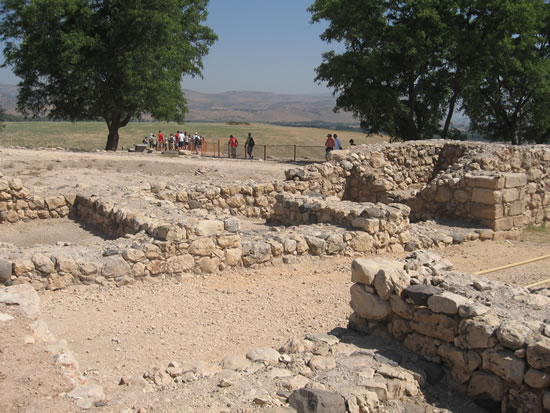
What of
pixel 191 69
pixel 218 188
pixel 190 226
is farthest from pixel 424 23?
pixel 190 226

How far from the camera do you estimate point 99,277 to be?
24.5 ft

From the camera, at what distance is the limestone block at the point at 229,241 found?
27.1 ft

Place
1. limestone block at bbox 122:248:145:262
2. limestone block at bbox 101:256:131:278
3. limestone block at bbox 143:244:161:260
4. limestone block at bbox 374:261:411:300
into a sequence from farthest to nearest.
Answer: limestone block at bbox 143:244:161:260 → limestone block at bbox 122:248:145:262 → limestone block at bbox 101:256:131:278 → limestone block at bbox 374:261:411:300

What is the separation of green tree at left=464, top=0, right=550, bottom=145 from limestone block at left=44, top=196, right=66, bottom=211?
19.6 m

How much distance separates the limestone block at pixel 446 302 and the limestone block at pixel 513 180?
7.78 m

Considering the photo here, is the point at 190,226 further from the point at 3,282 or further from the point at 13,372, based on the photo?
the point at 13,372

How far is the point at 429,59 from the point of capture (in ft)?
82.3

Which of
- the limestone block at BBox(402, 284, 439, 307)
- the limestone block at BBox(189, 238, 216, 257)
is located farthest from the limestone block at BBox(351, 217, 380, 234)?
the limestone block at BBox(402, 284, 439, 307)

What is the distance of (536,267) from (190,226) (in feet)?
20.2

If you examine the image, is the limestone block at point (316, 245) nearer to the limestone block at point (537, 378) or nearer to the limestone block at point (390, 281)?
the limestone block at point (390, 281)

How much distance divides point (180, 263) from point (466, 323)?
4.68 m

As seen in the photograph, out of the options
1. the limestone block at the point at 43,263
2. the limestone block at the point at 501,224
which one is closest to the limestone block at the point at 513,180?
the limestone block at the point at 501,224

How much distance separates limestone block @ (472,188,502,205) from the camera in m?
11.5

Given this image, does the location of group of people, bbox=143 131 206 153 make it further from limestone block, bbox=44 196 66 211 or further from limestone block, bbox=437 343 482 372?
limestone block, bbox=437 343 482 372
